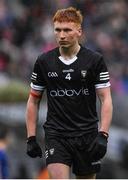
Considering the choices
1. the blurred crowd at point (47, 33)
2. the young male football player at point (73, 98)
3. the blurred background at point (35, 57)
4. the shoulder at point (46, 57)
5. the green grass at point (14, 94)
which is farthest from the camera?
the blurred crowd at point (47, 33)

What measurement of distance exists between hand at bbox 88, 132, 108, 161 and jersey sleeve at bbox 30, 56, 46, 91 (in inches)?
30.9

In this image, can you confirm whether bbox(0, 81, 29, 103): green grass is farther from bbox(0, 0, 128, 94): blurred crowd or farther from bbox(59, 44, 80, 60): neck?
bbox(59, 44, 80, 60): neck

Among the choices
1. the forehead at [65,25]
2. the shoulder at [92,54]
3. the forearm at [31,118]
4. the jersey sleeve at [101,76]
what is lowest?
the forearm at [31,118]

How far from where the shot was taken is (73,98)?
30.8ft

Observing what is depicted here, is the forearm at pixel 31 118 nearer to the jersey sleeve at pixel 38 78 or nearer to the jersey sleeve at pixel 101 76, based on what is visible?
the jersey sleeve at pixel 38 78

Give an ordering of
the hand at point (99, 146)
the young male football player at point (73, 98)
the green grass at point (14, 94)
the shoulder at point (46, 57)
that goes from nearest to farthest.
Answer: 1. the hand at point (99, 146)
2. the young male football player at point (73, 98)
3. the shoulder at point (46, 57)
4. the green grass at point (14, 94)

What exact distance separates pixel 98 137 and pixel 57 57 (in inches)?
36.4

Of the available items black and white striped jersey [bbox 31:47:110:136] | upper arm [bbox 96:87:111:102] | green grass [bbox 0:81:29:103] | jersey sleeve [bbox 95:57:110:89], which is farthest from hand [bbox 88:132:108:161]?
green grass [bbox 0:81:29:103]

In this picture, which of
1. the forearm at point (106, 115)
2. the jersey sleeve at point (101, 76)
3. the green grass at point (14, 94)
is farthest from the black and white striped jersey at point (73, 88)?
the green grass at point (14, 94)

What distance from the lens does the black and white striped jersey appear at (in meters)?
9.39

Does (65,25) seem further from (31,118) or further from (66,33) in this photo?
(31,118)

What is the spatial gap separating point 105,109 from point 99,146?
0.39 metres

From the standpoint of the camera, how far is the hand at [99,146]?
924cm

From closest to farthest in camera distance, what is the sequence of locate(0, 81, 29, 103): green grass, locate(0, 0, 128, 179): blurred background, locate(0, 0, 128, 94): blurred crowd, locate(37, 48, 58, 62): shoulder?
locate(37, 48, 58, 62): shoulder, locate(0, 0, 128, 179): blurred background, locate(0, 81, 29, 103): green grass, locate(0, 0, 128, 94): blurred crowd
